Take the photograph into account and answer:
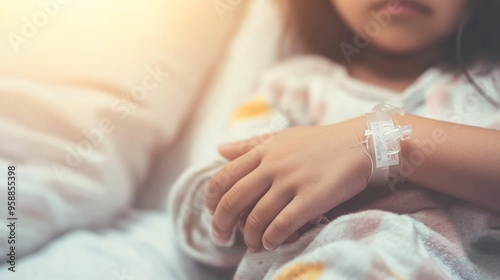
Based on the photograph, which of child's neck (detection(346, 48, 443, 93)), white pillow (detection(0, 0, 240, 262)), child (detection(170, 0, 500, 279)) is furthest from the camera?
child's neck (detection(346, 48, 443, 93))

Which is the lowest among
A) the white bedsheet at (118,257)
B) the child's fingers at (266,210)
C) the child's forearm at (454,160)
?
the white bedsheet at (118,257)

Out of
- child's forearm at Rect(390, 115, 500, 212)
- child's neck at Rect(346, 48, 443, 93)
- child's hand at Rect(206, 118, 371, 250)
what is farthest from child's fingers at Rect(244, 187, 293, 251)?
child's neck at Rect(346, 48, 443, 93)

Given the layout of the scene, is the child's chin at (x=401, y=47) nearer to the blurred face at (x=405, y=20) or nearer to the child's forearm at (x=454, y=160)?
the blurred face at (x=405, y=20)

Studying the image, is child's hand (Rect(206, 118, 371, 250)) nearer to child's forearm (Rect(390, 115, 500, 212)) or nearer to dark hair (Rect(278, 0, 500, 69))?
child's forearm (Rect(390, 115, 500, 212))

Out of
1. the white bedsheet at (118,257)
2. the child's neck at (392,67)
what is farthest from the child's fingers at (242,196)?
the child's neck at (392,67)

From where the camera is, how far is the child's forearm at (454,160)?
0.48m

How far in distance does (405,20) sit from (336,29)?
0.16 metres

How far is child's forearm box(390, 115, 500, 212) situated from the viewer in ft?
1.58

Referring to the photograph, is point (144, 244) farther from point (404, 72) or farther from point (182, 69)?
point (404, 72)

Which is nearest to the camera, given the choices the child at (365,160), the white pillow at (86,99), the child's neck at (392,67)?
the child at (365,160)

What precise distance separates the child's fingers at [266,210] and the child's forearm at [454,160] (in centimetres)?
11

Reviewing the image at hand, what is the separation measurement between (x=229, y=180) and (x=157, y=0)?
26 centimetres

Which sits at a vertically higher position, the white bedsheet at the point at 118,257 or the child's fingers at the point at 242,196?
the child's fingers at the point at 242,196

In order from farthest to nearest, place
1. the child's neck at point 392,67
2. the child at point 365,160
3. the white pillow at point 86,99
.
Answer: the child's neck at point 392,67, the white pillow at point 86,99, the child at point 365,160
